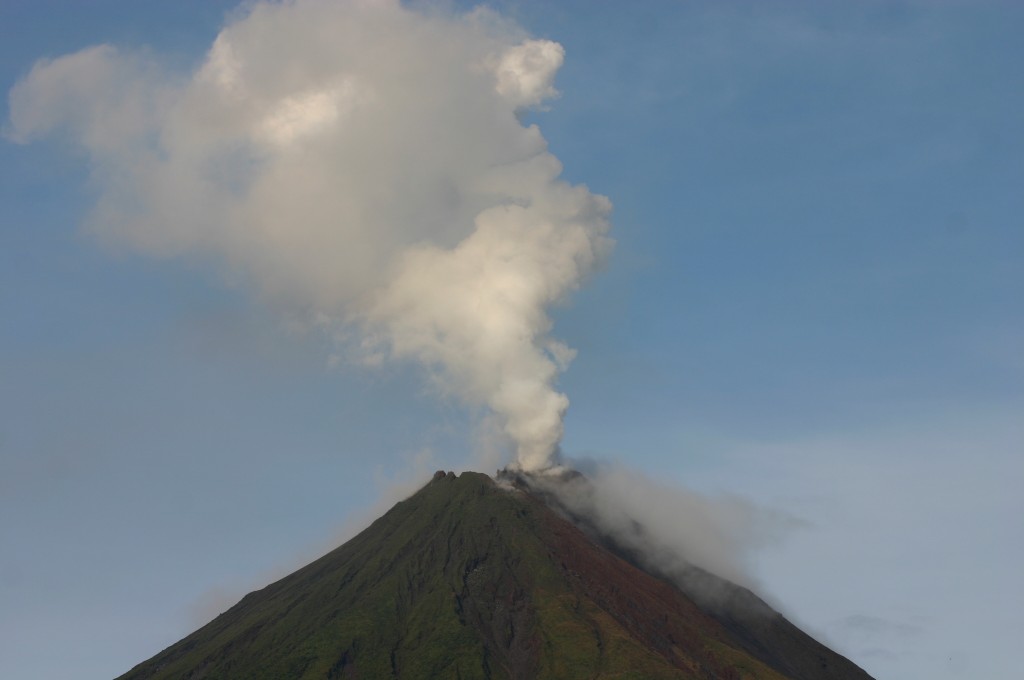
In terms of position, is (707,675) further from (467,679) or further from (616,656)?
(467,679)

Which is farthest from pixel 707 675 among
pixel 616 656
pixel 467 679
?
pixel 467 679

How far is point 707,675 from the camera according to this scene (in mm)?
199500

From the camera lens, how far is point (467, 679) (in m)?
198

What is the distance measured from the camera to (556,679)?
19525 cm

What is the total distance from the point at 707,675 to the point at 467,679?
129 feet

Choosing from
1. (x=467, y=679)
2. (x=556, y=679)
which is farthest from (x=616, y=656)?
→ (x=467, y=679)

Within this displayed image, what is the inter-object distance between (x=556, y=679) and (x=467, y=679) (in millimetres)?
14767

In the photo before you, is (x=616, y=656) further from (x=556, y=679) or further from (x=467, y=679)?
(x=467, y=679)

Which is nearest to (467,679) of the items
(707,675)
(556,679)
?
(556,679)

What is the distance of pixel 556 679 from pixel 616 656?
10574 mm

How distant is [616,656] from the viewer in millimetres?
197500

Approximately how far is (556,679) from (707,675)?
25.4 metres
